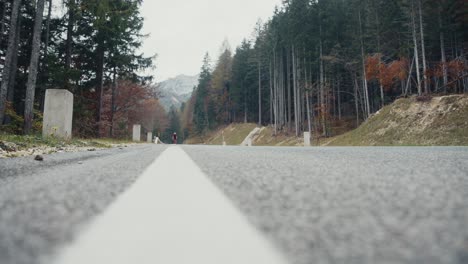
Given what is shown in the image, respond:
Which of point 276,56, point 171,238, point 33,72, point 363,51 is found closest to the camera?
point 171,238

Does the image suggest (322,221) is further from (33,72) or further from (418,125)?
(418,125)

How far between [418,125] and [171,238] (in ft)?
75.7

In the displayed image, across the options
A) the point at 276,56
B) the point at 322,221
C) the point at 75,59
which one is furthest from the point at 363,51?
the point at 322,221

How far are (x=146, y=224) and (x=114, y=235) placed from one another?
0.08 meters

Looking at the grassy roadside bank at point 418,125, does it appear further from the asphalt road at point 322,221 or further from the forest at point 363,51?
the asphalt road at point 322,221

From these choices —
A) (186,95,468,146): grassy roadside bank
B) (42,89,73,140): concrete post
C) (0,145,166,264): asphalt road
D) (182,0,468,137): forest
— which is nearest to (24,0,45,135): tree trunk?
(42,89,73,140): concrete post

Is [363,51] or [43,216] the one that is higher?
[363,51]

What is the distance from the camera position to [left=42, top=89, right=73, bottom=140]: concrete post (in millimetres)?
9008

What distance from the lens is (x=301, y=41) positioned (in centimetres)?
3509

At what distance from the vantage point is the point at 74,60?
21.3 metres

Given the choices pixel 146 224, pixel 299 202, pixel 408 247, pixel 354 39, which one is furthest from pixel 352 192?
pixel 354 39

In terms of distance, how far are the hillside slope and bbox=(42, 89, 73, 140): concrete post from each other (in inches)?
A: 753

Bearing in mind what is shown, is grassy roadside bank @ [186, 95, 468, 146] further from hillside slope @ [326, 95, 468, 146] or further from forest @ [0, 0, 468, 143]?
forest @ [0, 0, 468, 143]

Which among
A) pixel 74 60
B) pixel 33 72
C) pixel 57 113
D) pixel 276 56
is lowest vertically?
pixel 57 113
